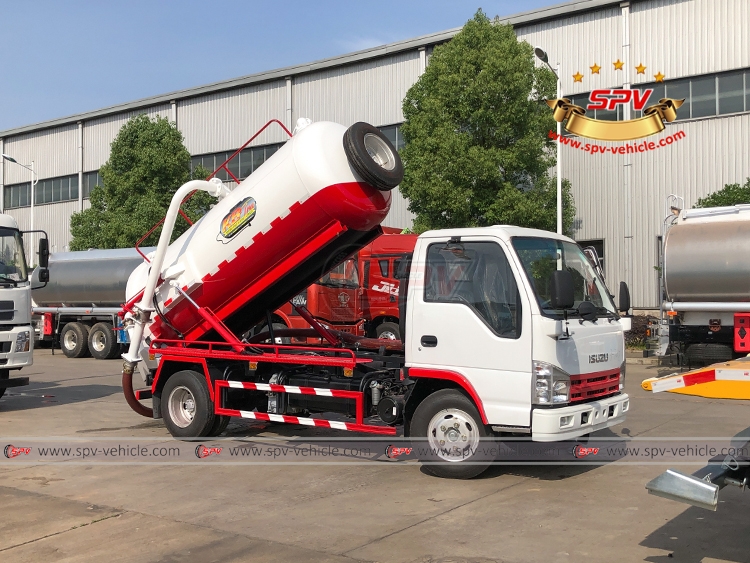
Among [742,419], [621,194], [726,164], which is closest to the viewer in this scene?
[742,419]

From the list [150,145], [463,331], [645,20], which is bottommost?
[463,331]

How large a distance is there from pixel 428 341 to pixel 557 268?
1403mm

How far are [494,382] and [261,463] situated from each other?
2.77 m

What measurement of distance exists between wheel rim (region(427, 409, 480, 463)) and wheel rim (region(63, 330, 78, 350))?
17489mm

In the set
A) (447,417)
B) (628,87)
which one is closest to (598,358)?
(447,417)

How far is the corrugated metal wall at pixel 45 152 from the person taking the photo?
41.0 m

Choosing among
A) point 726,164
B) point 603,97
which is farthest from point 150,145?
point 726,164

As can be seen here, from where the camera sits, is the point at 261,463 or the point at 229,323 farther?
the point at 229,323

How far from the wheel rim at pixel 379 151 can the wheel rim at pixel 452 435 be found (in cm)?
269

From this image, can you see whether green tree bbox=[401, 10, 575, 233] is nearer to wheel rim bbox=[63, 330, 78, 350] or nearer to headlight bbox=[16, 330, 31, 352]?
wheel rim bbox=[63, 330, 78, 350]

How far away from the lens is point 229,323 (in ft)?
31.6

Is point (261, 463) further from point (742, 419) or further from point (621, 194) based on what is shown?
point (621, 194)

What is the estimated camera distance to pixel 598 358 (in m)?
7.53

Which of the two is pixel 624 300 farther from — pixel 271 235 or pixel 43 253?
pixel 43 253
